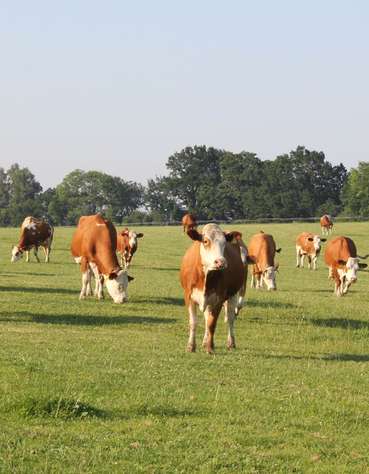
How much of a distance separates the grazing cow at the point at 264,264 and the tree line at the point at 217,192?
105478 millimetres

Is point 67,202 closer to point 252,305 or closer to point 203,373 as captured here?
point 252,305

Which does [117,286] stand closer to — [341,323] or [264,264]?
[341,323]

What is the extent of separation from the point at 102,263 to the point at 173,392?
13813mm

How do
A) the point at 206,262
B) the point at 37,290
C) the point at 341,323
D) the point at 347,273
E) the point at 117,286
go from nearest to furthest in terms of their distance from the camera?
the point at 206,262 → the point at 341,323 → the point at 117,286 → the point at 37,290 → the point at 347,273

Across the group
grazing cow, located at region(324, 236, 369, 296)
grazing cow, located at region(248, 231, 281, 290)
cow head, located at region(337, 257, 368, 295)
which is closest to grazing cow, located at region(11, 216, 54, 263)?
grazing cow, located at region(248, 231, 281, 290)

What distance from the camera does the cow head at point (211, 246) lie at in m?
15.0

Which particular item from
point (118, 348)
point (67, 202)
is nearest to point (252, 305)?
point (118, 348)

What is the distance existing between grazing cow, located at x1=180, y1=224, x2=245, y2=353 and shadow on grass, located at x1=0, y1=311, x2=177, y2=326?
4.75m

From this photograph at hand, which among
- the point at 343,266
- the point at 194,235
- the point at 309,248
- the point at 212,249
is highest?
the point at 194,235

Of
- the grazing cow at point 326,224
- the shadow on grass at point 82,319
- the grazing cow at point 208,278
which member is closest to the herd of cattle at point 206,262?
the grazing cow at point 208,278

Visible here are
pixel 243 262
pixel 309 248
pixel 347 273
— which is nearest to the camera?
pixel 243 262

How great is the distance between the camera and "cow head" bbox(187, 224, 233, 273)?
1500 centimetres

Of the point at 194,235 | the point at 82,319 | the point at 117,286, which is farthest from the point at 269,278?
the point at 194,235

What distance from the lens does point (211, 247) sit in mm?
15242
